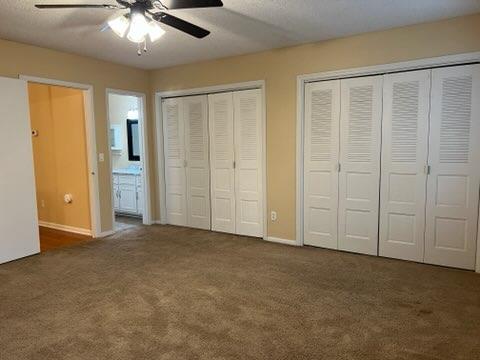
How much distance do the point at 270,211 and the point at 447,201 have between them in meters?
2.04

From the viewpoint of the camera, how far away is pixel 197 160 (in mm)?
5145

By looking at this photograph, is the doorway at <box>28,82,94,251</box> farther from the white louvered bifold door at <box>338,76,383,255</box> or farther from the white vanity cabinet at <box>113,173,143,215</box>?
the white louvered bifold door at <box>338,76,383,255</box>

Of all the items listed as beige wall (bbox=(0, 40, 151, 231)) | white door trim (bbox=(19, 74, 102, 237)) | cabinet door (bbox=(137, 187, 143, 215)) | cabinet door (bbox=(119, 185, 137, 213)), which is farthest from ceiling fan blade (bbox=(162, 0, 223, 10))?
cabinet door (bbox=(119, 185, 137, 213))

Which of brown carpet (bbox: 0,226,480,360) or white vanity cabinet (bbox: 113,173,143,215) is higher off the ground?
white vanity cabinet (bbox: 113,173,143,215)

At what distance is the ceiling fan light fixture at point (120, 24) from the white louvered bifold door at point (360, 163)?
2.44 metres

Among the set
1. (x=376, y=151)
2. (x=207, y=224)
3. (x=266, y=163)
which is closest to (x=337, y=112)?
(x=376, y=151)

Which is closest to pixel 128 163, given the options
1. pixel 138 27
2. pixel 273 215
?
pixel 273 215

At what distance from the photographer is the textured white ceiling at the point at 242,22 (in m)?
2.97

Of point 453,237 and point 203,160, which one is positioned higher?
point 203,160

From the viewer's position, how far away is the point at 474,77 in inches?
128

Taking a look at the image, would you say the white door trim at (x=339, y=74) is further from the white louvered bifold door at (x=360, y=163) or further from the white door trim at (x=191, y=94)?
the white door trim at (x=191, y=94)

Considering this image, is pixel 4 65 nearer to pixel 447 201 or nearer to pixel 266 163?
pixel 266 163

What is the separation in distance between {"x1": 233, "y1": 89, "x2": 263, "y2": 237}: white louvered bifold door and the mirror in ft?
7.99

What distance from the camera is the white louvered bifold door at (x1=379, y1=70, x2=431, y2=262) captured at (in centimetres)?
352
